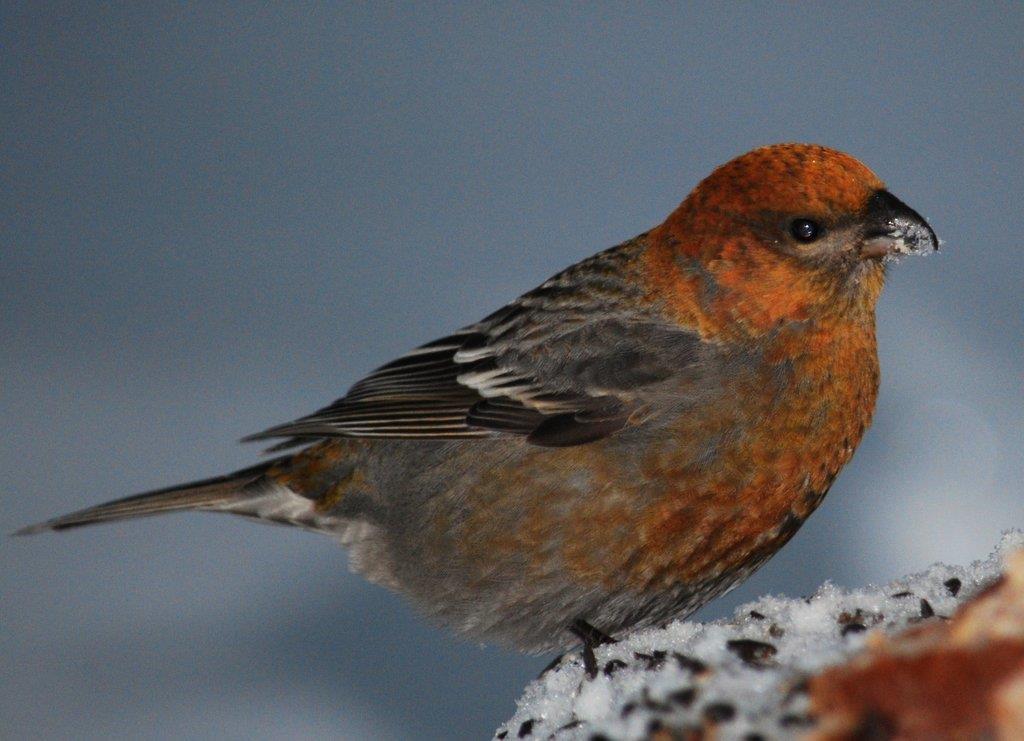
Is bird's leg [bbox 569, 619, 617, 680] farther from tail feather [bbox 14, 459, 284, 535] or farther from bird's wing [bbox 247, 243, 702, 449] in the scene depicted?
tail feather [bbox 14, 459, 284, 535]

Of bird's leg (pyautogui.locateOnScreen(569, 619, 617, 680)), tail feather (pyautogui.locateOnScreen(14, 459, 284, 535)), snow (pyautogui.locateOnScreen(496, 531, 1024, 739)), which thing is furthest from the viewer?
tail feather (pyautogui.locateOnScreen(14, 459, 284, 535))

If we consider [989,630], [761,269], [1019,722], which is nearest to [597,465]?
[761,269]

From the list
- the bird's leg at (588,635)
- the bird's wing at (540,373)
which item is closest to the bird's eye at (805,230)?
the bird's wing at (540,373)

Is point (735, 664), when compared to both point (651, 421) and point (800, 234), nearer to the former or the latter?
point (651, 421)

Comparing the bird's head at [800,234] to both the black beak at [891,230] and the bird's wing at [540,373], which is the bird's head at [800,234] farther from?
the bird's wing at [540,373]

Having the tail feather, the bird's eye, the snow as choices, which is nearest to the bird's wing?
the tail feather

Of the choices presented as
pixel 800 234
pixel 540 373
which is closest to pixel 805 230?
pixel 800 234

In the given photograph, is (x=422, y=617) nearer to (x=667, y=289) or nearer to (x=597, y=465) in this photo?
(x=597, y=465)
